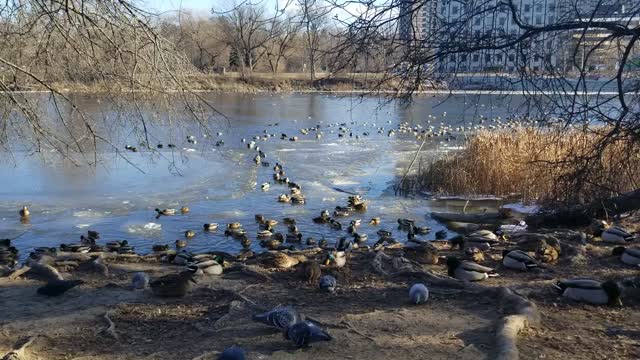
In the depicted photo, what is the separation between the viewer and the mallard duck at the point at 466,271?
6625mm

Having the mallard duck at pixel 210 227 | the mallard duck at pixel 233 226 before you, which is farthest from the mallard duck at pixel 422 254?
the mallard duck at pixel 210 227

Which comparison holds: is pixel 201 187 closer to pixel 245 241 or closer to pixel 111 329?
pixel 245 241

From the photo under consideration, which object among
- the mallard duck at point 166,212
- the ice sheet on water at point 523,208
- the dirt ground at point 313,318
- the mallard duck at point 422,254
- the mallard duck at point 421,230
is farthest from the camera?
the ice sheet on water at point 523,208

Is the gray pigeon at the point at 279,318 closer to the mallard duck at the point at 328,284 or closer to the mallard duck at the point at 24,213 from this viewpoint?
the mallard duck at the point at 328,284

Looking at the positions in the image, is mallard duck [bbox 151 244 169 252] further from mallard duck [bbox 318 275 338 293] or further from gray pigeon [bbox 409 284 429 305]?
gray pigeon [bbox 409 284 429 305]

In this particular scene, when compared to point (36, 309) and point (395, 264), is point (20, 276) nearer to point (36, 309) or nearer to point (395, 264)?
Result: point (36, 309)

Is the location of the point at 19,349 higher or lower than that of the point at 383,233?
higher

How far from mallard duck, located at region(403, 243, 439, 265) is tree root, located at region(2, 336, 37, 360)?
→ 4.37 metres

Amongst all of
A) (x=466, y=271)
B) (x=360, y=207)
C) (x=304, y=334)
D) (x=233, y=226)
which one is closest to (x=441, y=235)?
(x=360, y=207)

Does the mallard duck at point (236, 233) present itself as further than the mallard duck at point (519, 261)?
Yes

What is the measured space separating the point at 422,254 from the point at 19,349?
4.70 meters

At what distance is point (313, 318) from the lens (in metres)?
5.38

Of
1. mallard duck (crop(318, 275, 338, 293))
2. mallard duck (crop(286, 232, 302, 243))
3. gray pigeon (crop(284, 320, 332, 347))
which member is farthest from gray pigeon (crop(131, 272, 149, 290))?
mallard duck (crop(286, 232, 302, 243))

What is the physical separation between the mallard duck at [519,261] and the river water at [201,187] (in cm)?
169
